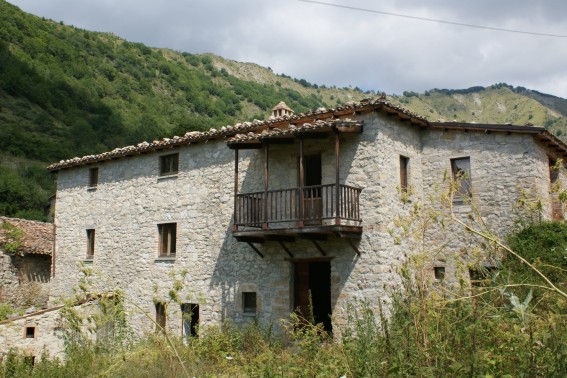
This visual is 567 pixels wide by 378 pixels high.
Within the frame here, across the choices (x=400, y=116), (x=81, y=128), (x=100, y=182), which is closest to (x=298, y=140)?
(x=400, y=116)

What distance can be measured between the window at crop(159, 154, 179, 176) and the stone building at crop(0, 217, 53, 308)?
770 centimetres

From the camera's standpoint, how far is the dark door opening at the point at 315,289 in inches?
537

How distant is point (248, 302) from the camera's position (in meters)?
14.4

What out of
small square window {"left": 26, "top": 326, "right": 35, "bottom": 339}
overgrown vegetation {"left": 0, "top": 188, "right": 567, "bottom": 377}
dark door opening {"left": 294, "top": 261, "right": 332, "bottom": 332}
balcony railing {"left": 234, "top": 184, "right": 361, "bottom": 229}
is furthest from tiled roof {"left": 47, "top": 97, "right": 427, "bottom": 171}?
overgrown vegetation {"left": 0, "top": 188, "right": 567, "bottom": 377}

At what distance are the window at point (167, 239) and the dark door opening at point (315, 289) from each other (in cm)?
473

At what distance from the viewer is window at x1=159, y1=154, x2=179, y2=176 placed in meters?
16.8

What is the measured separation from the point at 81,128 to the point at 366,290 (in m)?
37.7

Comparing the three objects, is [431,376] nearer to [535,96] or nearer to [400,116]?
[400,116]

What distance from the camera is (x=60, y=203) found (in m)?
20.5

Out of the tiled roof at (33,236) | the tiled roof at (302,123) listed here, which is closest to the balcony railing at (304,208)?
the tiled roof at (302,123)

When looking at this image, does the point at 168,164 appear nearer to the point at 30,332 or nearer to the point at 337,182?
the point at 30,332

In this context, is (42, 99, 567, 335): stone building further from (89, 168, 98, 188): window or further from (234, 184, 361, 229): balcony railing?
(89, 168, 98, 188): window

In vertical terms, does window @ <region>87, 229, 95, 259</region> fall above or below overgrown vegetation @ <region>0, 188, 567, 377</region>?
above

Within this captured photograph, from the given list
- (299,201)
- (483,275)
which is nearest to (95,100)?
(299,201)
